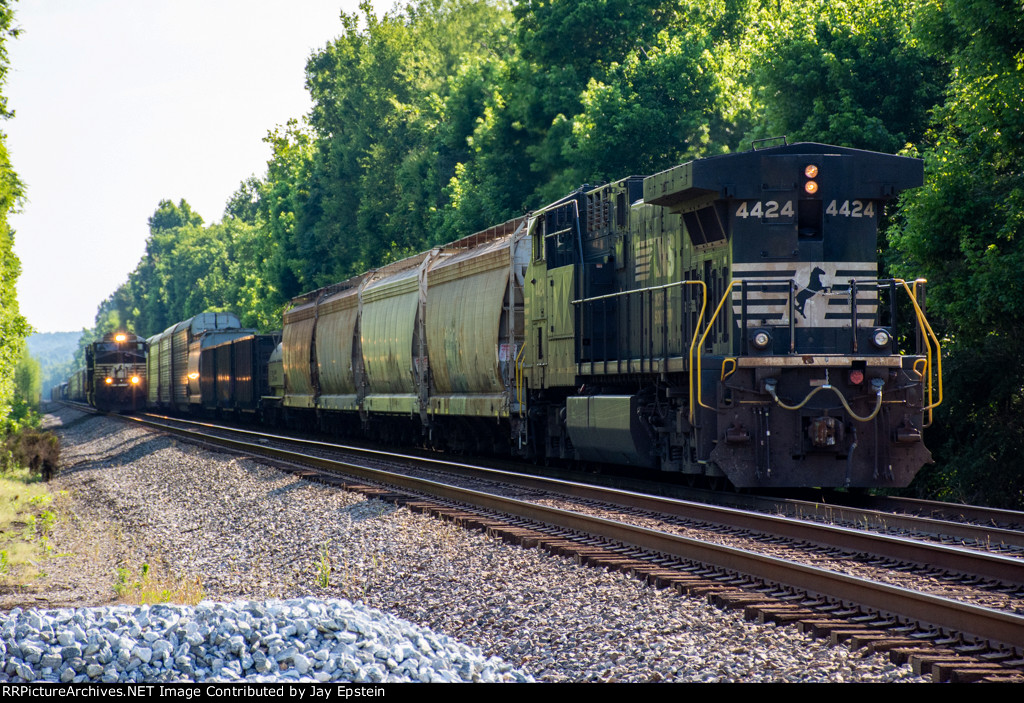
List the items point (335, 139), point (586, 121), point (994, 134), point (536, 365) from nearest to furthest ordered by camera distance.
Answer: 1. point (994, 134)
2. point (536, 365)
3. point (586, 121)
4. point (335, 139)

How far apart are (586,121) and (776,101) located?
11835 mm

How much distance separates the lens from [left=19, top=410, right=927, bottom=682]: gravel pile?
580 centimetres

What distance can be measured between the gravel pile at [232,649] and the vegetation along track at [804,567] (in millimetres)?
2223

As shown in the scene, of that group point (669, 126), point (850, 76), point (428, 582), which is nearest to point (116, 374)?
point (669, 126)

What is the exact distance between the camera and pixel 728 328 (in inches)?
492

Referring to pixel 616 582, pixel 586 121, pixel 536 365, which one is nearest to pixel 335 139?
pixel 586 121

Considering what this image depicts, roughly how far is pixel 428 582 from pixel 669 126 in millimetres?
26518

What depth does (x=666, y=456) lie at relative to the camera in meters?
13.2

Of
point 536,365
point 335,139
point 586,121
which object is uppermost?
point 335,139

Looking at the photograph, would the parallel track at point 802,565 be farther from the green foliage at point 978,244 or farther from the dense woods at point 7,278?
the dense woods at point 7,278

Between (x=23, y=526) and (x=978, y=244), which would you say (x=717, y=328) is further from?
(x=23, y=526)

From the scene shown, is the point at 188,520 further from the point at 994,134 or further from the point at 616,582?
the point at 994,134

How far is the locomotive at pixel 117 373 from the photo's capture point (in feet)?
198

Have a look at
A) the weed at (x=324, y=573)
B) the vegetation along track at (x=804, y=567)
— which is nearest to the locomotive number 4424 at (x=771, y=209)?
the vegetation along track at (x=804, y=567)
